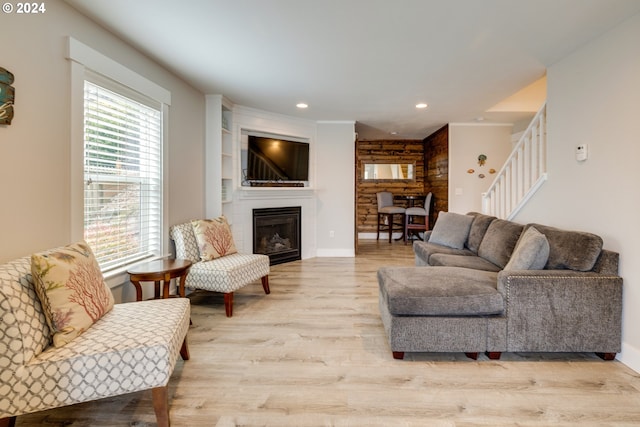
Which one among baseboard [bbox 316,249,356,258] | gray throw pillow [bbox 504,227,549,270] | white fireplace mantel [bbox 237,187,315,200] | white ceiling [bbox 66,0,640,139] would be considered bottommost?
baseboard [bbox 316,249,356,258]

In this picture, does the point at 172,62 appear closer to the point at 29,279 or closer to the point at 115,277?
the point at 115,277

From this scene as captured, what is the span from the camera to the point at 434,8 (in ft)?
6.98

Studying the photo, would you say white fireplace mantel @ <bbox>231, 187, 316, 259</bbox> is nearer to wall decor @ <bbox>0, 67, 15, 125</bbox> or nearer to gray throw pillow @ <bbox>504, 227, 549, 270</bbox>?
wall decor @ <bbox>0, 67, 15, 125</bbox>

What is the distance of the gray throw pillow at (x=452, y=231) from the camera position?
399cm

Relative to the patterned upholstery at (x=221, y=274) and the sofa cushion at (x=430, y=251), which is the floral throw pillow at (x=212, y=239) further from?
the sofa cushion at (x=430, y=251)

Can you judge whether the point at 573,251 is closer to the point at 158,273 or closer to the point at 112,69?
the point at 158,273

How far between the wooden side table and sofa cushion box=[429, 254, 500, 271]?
2.37m

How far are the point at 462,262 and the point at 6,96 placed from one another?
11.6 ft

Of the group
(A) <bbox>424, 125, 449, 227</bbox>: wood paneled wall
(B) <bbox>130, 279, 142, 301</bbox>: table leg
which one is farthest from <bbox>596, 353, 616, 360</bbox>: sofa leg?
(A) <bbox>424, 125, 449, 227</bbox>: wood paneled wall

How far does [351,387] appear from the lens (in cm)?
191

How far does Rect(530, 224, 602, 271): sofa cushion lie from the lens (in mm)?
2240

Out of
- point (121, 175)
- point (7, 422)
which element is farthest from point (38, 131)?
point (7, 422)

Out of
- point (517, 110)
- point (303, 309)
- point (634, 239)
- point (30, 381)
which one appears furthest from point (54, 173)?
point (517, 110)

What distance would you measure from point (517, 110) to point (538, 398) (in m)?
4.35
